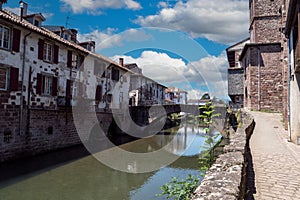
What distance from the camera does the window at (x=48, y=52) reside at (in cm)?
1525

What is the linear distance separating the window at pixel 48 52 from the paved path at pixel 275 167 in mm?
13326

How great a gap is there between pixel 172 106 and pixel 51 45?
18327 millimetres

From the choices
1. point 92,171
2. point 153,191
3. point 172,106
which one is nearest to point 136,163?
point 92,171

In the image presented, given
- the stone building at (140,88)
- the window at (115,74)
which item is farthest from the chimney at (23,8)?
the stone building at (140,88)

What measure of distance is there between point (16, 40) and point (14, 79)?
218 centimetres

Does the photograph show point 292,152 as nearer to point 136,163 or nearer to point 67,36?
point 136,163

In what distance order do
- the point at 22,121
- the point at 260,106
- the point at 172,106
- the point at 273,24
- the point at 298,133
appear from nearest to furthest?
the point at 298,133 < the point at 22,121 < the point at 260,106 < the point at 273,24 < the point at 172,106

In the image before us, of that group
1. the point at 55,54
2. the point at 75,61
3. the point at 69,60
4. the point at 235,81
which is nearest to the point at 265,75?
the point at 235,81

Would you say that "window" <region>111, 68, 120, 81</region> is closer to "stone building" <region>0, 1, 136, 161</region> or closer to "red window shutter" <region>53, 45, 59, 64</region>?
"stone building" <region>0, 1, 136, 161</region>

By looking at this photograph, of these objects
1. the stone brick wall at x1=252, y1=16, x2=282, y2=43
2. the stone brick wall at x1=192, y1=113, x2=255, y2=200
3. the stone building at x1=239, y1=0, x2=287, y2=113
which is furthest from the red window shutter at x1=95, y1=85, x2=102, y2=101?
the stone brick wall at x1=192, y1=113, x2=255, y2=200

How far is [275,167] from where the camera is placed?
18.7ft

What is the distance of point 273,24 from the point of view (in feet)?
74.7

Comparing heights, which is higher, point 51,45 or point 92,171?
point 51,45

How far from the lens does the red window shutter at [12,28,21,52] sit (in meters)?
12.6
